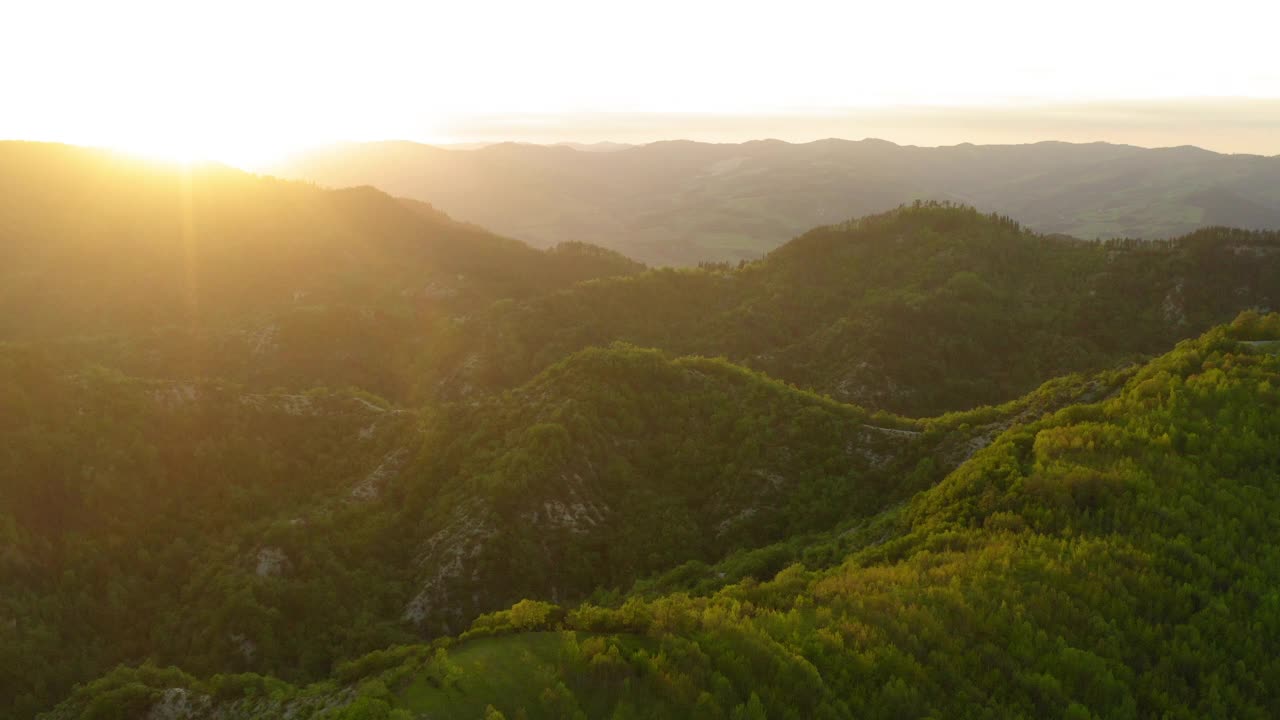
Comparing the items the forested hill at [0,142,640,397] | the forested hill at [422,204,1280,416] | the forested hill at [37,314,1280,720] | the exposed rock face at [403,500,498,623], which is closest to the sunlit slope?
the exposed rock face at [403,500,498,623]

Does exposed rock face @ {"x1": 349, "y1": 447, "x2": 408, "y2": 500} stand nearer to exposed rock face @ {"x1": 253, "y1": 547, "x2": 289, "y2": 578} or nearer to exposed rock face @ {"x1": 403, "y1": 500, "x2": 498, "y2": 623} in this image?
exposed rock face @ {"x1": 253, "y1": 547, "x2": 289, "y2": 578}

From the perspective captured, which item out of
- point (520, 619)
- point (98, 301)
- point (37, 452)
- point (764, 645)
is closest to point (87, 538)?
point (37, 452)

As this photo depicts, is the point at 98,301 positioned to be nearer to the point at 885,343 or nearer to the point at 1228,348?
the point at 885,343

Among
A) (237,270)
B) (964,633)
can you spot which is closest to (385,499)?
(964,633)

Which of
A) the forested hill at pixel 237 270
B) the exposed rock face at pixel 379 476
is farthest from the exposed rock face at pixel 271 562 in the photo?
the forested hill at pixel 237 270

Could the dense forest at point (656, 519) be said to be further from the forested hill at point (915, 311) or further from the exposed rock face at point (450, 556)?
the forested hill at point (915, 311)

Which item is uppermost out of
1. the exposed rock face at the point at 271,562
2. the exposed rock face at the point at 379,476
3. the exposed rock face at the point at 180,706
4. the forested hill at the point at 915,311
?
the forested hill at the point at 915,311

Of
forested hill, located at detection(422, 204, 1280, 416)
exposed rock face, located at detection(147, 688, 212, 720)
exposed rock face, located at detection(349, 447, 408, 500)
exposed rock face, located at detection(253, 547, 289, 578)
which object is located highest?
forested hill, located at detection(422, 204, 1280, 416)
